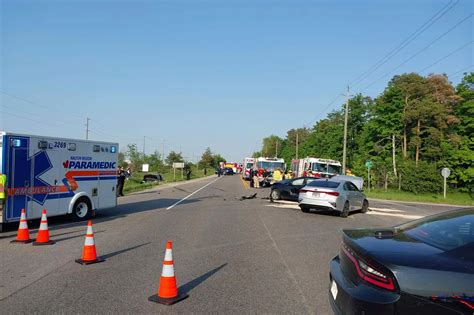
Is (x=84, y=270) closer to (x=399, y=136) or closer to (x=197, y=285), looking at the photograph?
(x=197, y=285)

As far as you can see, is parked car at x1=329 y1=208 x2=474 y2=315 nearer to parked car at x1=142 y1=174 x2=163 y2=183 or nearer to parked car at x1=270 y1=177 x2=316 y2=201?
parked car at x1=270 y1=177 x2=316 y2=201

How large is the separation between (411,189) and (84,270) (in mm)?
51029

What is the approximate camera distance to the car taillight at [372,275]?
3507mm

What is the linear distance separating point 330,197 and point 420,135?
46.2m

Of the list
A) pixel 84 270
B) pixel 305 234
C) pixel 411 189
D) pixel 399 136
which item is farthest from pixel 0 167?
pixel 399 136

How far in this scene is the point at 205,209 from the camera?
18.5 m

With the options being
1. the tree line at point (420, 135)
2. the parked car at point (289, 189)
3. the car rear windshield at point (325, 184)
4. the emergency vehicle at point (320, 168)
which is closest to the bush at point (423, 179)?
the tree line at point (420, 135)

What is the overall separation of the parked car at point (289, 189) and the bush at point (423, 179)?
33739mm

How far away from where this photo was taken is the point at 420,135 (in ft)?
188

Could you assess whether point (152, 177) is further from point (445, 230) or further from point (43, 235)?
point (445, 230)

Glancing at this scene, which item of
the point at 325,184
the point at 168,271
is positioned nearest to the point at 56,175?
the point at 168,271

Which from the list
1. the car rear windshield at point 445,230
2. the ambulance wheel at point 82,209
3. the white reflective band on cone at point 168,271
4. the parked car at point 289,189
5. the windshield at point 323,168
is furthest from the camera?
the windshield at point 323,168

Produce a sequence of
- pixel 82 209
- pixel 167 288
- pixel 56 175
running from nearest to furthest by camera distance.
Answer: pixel 167 288 → pixel 56 175 → pixel 82 209

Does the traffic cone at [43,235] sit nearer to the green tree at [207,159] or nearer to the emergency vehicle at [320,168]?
the emergency vehicle at [320,168]
